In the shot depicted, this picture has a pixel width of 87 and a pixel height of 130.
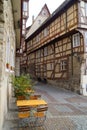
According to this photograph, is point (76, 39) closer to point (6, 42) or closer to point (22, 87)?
point (22, 87)

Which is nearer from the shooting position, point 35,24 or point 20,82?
point 20,82

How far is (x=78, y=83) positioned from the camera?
642 inches

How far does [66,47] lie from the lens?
60.2 feet

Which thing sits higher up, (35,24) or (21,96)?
(35,24)

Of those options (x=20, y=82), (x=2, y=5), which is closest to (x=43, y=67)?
(x=20, y=82)

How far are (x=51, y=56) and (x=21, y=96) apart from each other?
1448 centimetres

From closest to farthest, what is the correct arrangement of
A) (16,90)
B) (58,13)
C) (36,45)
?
(16,90) → (58,13) → (36,45)

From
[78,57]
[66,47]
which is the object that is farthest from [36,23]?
[78,57]

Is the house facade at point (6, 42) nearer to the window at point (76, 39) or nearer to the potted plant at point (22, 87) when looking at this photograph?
the potted plant at point (22, 87)

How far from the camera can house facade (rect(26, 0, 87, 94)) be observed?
16062 mm

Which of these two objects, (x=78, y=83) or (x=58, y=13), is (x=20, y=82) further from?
(x=58, y=13)

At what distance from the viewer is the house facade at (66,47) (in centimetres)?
1606

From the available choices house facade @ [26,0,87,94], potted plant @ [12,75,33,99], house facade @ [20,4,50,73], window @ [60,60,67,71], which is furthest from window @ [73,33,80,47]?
house facade @ [20,4,50,73]

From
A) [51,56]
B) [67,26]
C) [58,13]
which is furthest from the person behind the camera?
[51,56]
